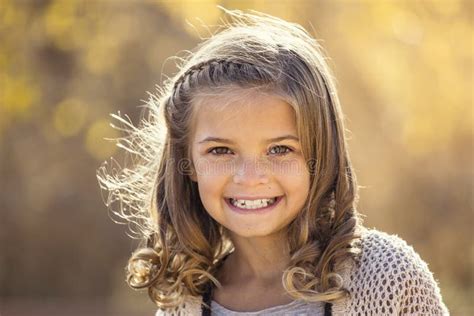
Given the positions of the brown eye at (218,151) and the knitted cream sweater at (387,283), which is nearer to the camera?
the knitted cream sweater at (387,283)

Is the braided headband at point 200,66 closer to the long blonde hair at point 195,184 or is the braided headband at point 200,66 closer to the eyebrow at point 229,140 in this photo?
the long blonde hair at point 195,184

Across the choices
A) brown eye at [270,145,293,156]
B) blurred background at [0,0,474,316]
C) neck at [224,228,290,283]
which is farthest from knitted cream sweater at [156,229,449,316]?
blurred background at [0,0,474,316]

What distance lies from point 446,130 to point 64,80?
11.0 feet

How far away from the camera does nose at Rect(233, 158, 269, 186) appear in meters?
2.90

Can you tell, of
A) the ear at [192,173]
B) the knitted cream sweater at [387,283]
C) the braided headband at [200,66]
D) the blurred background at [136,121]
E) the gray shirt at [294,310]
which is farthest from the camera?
the blurred background at [136,121]

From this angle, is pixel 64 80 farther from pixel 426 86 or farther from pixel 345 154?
pixel 345 154

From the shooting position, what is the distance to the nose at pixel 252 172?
290cm

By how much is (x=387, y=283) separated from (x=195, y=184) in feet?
2.46

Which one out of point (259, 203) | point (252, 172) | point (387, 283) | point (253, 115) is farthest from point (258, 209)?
point (387, 283)

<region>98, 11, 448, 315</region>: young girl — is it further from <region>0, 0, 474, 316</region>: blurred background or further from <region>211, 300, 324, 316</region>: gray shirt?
<region>0, 0, 474, 316</region>: blurred background

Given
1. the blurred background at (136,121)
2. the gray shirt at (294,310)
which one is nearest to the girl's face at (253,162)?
the gray shirt at (294,310)

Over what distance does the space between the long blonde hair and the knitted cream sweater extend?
0.04 metres

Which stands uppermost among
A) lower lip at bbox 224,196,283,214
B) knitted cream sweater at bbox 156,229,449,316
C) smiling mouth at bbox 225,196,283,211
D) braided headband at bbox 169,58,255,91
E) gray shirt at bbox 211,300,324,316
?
braided headband at bbox 169,58,255,91

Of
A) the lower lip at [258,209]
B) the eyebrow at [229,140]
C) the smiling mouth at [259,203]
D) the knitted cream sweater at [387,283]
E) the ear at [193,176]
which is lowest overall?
the knitted cream sweater at [387,283]
